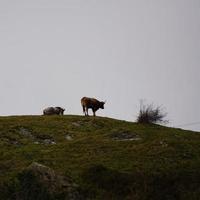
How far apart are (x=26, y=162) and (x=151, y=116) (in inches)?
692

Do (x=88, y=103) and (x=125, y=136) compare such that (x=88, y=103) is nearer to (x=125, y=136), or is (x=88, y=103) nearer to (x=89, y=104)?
(x=89, y=104)

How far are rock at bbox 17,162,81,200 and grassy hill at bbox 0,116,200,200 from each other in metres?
0.39

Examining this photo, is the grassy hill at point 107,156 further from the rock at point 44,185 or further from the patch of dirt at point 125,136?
the rock at point 44,185

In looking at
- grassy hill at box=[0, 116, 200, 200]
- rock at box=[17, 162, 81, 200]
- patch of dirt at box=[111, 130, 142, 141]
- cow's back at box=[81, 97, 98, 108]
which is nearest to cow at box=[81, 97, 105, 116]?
cow's back at box=[81, 97, 98, 108]

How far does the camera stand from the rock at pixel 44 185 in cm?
2620

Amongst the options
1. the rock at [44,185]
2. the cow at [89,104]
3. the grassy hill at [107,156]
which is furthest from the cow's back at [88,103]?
the rock at [44,185]

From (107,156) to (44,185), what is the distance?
662 centimetres

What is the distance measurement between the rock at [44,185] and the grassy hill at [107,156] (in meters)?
0.39

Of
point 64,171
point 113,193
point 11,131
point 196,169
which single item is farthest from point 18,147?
point 196,169

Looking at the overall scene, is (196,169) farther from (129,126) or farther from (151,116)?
(151,116)

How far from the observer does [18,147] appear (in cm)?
3456

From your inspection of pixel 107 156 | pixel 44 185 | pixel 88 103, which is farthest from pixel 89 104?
pixel 44 185

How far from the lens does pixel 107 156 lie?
32.2 metres

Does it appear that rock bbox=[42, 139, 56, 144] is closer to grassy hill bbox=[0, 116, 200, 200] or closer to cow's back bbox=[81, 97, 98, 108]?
grassy hill bbox=[0, 116, 200, 200]
